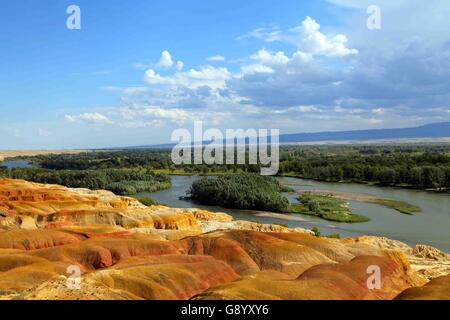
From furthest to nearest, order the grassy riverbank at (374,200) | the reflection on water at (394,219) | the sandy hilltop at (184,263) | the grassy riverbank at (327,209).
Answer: the grassy riverbank at (374,200) < the grassy riverbank at (327,209) < the reflection on water at (394,219) < the sandy hilltop at (184,263)

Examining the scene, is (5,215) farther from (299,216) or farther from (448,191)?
(448,191)

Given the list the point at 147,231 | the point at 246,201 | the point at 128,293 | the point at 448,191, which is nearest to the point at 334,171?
the point at 448,191

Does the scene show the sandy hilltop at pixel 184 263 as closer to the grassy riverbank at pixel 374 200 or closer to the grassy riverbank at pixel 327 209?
the grassy riverbank at pixel 327 209

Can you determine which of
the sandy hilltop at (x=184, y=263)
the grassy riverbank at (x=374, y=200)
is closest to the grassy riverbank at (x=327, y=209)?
the grassy riverbank at (x=374, y=200)

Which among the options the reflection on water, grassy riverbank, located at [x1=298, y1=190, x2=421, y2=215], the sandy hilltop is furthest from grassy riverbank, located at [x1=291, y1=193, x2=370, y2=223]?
the sandy hilltop

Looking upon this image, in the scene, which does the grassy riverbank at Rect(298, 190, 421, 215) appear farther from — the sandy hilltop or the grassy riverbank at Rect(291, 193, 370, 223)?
the sandy hilltop
